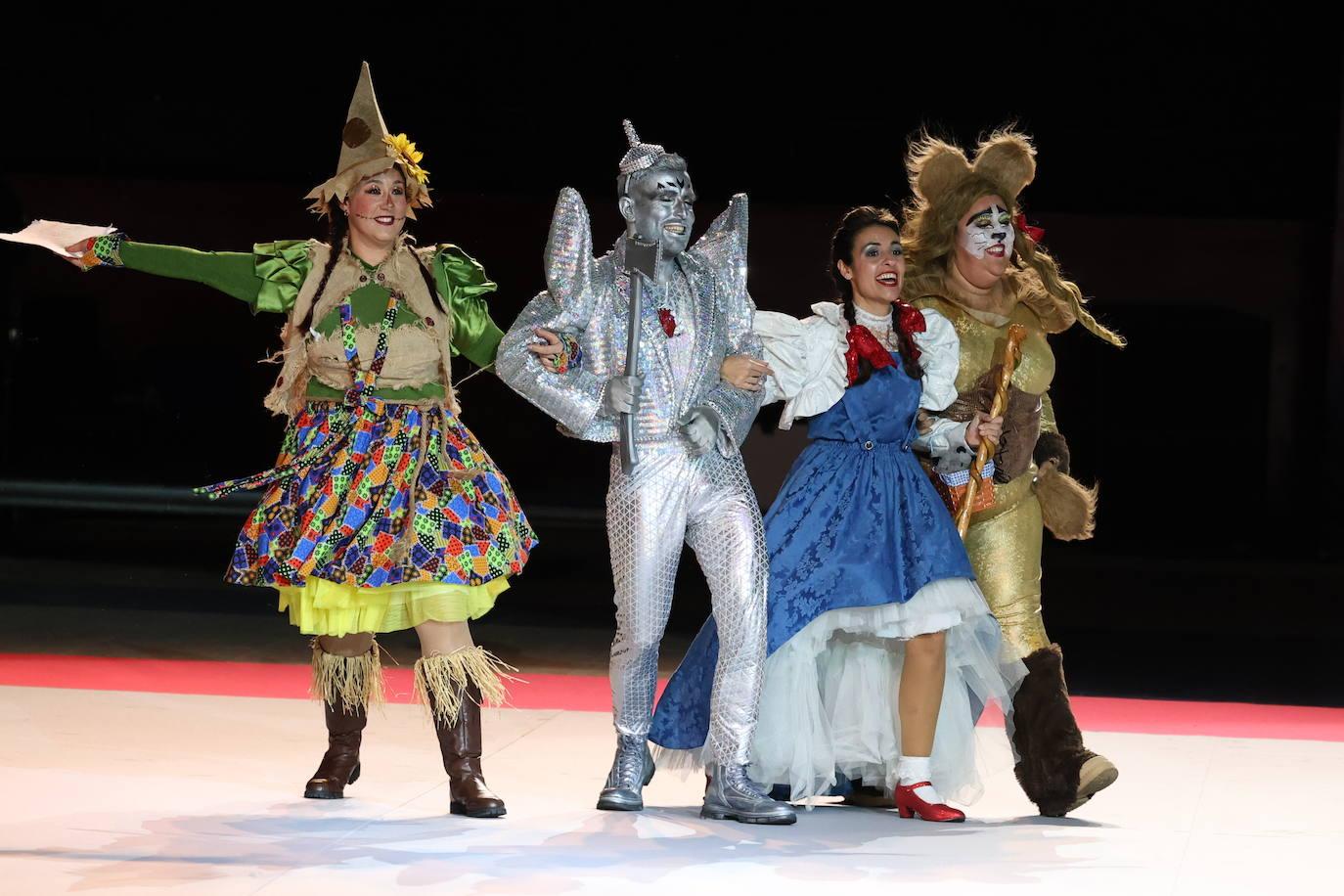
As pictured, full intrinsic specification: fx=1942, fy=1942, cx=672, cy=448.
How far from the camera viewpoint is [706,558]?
147 inches

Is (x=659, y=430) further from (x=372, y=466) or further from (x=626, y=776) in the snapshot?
(x=626, y=776)

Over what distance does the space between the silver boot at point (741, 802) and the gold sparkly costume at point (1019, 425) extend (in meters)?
0.56

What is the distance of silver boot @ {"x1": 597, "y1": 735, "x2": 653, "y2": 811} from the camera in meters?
3.83

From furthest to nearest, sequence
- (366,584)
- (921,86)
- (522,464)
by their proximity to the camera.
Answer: (522,464)
(921,86)
(366,584)

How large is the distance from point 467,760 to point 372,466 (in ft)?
2.01

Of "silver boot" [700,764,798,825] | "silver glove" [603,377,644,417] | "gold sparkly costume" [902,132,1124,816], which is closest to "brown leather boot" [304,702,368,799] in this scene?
"silver boot" [700,764,798,825]

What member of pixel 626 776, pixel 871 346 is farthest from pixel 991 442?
pixel 626 776

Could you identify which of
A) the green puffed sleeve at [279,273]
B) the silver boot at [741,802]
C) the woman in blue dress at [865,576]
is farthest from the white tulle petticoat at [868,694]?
the green puffed sleeve at [279,273]

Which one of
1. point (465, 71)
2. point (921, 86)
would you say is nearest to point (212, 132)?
point (465, 71)

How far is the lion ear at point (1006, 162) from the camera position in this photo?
A: 416cm

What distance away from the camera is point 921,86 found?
26.6 ft

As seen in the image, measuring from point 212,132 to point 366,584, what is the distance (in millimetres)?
5727

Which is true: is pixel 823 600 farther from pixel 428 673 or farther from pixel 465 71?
pixel 465 71

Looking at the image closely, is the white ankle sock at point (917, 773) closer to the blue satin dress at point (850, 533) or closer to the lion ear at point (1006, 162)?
the blue satin dress at point (850, 533)
